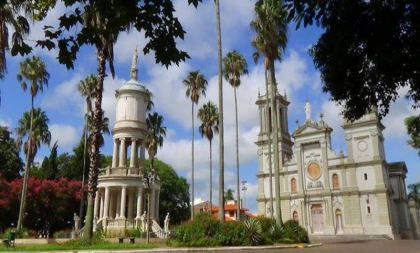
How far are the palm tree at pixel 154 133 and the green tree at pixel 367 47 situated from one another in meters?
38.1

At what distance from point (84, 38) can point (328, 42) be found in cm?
512

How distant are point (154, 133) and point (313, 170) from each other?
78.7 feet

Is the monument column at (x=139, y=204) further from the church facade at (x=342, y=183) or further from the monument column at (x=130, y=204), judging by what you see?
the church facade at (x=342, y=183)

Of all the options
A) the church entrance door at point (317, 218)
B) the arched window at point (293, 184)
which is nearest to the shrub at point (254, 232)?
the church entrance door at point (317, 218)

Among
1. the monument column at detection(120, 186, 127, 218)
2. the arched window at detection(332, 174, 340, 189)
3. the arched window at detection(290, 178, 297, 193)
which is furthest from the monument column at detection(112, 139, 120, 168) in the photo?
the arched window at detection(332, 174, 340, 189)

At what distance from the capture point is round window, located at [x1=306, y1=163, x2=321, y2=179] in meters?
55.9

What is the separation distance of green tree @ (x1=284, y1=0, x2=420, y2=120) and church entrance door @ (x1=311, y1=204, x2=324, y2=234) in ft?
157

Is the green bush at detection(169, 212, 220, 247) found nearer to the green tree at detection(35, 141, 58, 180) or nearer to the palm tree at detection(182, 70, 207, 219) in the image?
the palm tree at detection(182, 70, 207, 219)

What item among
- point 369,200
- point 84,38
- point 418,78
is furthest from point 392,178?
point 84,38

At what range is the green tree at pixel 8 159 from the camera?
51.3m

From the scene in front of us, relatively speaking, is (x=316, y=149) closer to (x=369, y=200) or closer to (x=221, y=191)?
(x=369, y=200)

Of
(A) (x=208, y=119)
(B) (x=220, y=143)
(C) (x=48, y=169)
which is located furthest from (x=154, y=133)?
(B) (x=220, y=143)

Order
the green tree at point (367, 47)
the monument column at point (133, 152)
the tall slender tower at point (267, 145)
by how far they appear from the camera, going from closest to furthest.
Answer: the green tree at point (367, 47), the monument column at point (133, 152), the tall slender tower at point (267, 145)

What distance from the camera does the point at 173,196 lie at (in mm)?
62688
